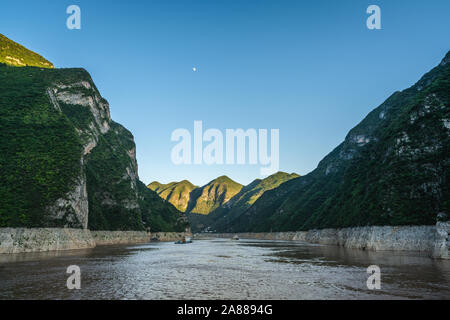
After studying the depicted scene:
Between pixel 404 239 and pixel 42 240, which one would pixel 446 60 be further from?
pixel 42 240

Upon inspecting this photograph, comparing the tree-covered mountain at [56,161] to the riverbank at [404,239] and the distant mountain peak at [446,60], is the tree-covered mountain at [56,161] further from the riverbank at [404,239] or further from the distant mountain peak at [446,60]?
the distant mountain peak at [446,60]

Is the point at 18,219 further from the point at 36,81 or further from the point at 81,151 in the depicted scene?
the point at 36,81

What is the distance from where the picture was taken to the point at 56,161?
3578 inches

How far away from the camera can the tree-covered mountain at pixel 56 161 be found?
246 feet

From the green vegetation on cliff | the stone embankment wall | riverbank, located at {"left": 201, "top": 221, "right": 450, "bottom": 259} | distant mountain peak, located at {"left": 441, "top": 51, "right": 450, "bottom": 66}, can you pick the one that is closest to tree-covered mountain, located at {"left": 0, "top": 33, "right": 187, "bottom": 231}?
the green vegetation on cliff

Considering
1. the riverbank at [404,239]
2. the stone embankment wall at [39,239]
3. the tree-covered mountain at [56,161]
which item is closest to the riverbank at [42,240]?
the stone embankment wall at [39,239]

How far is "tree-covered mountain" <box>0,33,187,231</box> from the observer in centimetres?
7512

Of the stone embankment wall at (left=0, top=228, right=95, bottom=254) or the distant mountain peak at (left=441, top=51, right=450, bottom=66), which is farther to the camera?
the distant mountain peak at (left=441, top=51, right=450, bottom=66)

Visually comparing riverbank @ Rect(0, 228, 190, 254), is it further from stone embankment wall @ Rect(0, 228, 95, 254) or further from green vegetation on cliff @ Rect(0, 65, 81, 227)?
green vegetation on cliff @ Rect(0, 65, 81, 227)

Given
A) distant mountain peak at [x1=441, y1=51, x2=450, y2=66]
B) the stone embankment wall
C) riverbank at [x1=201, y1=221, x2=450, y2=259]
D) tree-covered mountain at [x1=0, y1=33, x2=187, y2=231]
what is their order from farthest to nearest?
distant mountain peak at [x1=441, y1=51, x2=450, y2=66], tree-covered mountain at [x1=0, y1=33, x2=187, y2=231], the stone embankment wall, riverbank at [x1=201, y1=221, x2=450, y2=259]

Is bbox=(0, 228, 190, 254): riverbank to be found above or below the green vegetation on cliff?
below

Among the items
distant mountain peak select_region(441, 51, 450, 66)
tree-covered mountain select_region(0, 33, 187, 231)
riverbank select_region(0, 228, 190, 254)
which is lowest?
riverbank select_region(0, 228, 190, 254)

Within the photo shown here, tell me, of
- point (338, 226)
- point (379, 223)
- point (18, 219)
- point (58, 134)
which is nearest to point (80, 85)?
point (58, 134)

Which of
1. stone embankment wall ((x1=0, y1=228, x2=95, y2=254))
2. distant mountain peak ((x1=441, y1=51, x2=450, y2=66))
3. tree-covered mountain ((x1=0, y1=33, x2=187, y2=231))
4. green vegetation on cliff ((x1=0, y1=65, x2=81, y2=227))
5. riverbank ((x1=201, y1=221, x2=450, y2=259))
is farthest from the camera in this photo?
distant mountain peak ((x1=441, y1=51, x2=450, y2=66))
